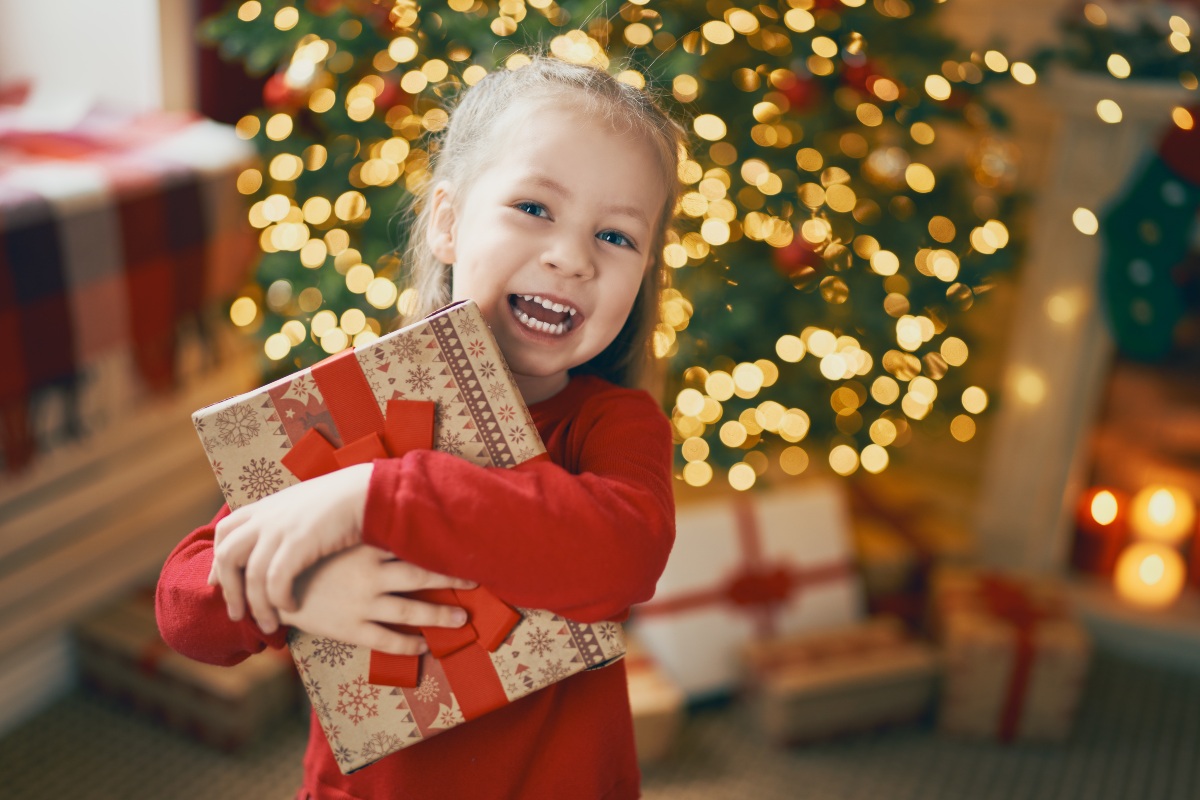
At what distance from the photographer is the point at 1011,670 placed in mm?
1773

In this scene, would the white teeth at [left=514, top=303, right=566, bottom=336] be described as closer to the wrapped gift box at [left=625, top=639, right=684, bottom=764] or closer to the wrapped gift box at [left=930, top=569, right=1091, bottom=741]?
the wrapped gift box at [left=625, top=639, right=684, bottom=764]

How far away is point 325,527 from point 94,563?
1.46m

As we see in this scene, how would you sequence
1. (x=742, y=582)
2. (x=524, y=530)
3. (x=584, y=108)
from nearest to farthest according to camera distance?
(x=524, y=530) < (x=584, y=108) < (x=742, y=582)

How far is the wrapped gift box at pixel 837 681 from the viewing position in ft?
5.66

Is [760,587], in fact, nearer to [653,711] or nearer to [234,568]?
[653,711]

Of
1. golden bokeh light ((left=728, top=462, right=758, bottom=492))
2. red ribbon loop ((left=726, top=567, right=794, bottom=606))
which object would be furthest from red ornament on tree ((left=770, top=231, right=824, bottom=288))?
red ribbon loop ((left=726, top=567, right=794, bottom=606))

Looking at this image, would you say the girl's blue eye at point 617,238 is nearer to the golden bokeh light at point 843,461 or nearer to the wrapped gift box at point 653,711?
the wrapped gift box at point 653,711

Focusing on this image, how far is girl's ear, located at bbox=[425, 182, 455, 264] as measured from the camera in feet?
2.43

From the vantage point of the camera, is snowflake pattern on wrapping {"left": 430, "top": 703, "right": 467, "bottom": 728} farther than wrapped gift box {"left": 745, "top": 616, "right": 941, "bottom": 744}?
No

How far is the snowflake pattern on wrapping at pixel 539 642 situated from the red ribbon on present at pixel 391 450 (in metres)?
0.01

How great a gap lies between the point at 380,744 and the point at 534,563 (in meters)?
0.17

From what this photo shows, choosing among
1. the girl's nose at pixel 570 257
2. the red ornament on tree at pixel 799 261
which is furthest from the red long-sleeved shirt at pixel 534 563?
the red ornament on tree at pixel 799 261

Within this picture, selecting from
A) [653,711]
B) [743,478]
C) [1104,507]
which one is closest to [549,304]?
[653,711]

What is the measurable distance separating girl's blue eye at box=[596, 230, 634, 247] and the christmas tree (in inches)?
31.1
